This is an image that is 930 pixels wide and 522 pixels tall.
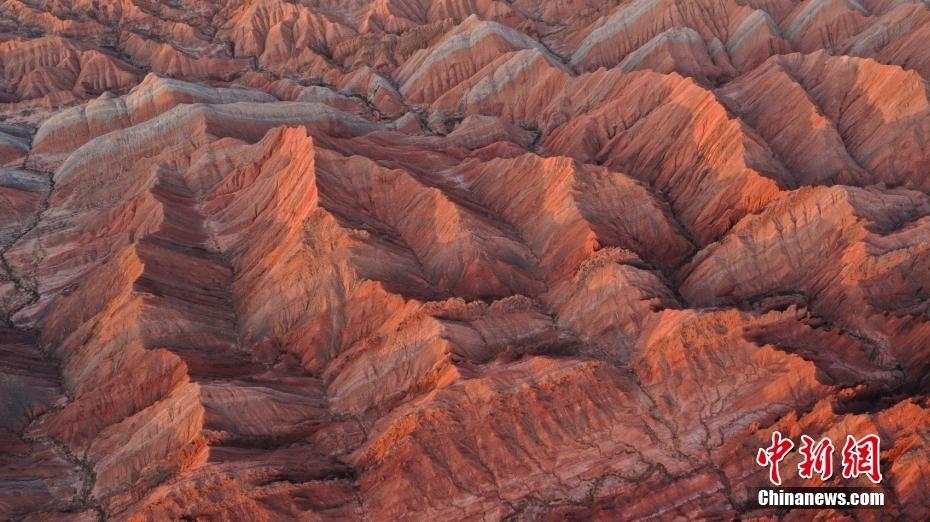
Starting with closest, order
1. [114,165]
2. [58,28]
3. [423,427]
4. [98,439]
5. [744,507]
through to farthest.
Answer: [744,507], [423,427], [98,439], [114,165], [58,28]

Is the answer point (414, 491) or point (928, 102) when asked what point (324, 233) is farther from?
point (928, 102)

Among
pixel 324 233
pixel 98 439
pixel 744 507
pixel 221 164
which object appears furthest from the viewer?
pixel 221 164

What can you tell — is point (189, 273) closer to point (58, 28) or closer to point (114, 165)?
point (114, 165)

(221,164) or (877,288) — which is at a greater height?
(221,164)

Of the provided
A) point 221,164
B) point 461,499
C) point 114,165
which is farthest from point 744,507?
point 114,165

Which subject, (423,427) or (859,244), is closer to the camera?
(423,427)

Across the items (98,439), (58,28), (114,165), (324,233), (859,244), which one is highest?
(58,28)
